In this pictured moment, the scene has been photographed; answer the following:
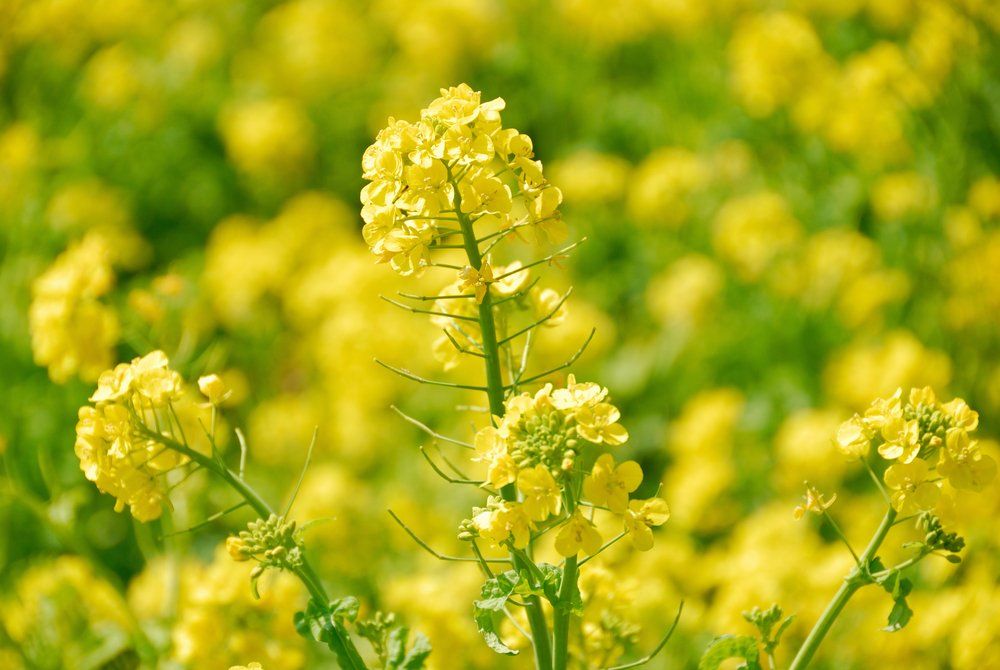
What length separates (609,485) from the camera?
164 cm

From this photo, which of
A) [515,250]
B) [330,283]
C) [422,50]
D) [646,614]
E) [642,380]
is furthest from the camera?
[422,50]

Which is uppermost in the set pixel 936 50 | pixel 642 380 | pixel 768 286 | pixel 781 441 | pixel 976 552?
pixel 936 50

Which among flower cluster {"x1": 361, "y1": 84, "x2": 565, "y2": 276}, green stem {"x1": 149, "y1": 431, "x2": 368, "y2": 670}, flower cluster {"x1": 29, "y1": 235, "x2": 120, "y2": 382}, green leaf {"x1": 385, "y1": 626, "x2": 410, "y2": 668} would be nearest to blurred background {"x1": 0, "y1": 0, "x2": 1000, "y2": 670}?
flower cluster {"x1": 29, "y1": 235, "x2": 120, "y2": 382}

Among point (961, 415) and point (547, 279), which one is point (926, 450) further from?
point (547, 279)

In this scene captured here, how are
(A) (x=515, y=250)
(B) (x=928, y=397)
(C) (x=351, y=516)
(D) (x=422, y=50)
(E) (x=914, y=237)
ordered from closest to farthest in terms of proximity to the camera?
(B) (x=928, y=397), (C) (x=351, y=516), (E) (x=914, y=237), (A) (x=515, y=250), (D) (x=422, y=50)

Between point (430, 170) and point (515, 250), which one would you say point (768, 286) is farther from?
point (430, 170)

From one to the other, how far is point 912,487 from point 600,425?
0.57m

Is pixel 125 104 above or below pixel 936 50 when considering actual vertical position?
above

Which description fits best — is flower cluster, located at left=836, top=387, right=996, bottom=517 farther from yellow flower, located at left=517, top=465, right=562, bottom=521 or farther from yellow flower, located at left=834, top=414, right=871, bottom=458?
yellow flower, located at left=517, top=465, right=562, bottom=521

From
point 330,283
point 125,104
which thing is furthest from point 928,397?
point 125,104

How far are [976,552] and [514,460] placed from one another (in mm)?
2259

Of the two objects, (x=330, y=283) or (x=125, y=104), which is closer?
(x=330, y=283)

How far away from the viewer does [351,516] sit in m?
3.97

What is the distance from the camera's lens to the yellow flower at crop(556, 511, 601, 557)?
1.62 metres
